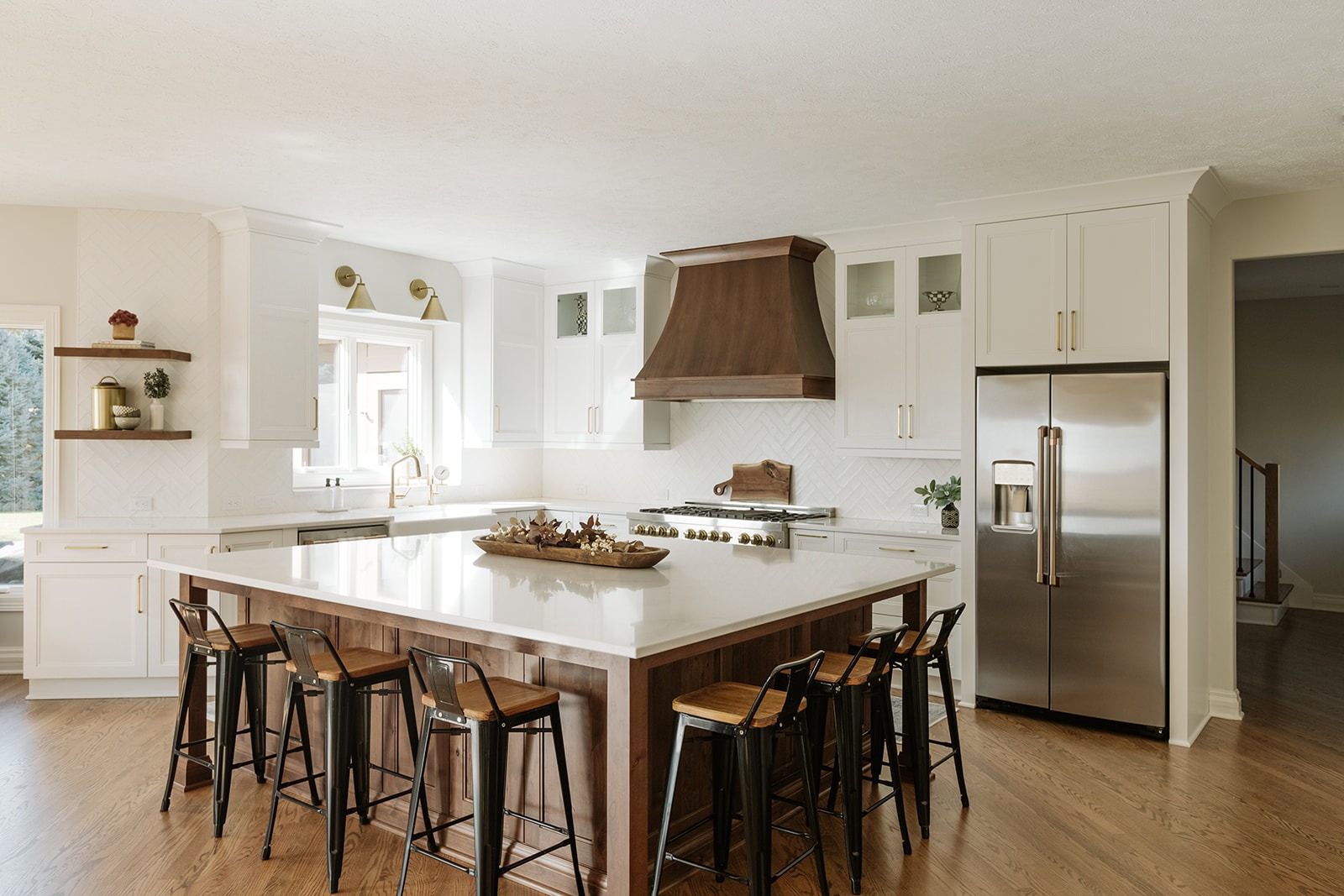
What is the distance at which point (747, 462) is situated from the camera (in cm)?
649

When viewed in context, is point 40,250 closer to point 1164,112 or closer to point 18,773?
point 18,773

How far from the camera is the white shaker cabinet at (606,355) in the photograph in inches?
259

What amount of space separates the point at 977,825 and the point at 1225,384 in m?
2.83

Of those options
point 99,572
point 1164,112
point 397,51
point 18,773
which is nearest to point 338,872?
point 18,773

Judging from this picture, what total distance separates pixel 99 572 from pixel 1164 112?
5.34 metres

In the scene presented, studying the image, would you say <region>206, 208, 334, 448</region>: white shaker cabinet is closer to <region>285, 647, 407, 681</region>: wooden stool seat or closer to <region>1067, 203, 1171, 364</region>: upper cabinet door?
<region>285, 647, 407, 681</region>: wooden stool seat

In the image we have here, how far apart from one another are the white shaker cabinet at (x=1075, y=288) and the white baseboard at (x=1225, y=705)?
5.98ft

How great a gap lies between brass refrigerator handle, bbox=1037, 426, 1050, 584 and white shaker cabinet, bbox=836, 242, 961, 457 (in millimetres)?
642

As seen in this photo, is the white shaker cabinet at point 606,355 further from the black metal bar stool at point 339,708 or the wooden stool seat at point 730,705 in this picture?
the wooden stool seat at point 730,705

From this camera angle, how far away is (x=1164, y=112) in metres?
3.50

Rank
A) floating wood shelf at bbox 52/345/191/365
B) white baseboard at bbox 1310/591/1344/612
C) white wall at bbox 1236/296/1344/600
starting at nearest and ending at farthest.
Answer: floating wood shelf at bbox 52/345/191/365 < white baseboard at bbox 1310/591/1344/612 < white wall at bbox 1236/296/1344/600

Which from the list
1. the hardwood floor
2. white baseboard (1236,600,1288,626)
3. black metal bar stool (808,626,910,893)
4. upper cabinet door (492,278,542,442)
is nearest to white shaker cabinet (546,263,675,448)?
upper cabinet door (492,278,542,442)

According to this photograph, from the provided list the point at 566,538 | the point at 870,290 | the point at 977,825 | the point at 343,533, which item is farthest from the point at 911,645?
the point at 343,533

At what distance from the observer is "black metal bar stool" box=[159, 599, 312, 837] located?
332 cm
